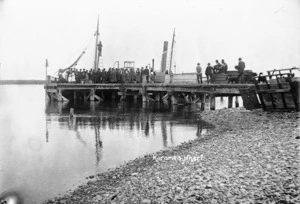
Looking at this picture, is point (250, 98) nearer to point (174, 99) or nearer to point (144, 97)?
point (174, 99)

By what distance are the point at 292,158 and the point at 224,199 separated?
2790mm

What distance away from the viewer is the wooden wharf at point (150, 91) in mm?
25631

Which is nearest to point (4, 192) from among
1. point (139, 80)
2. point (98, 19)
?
point (139, 80)

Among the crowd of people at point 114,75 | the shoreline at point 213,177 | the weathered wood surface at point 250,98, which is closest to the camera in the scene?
the shoreline at point 213,177

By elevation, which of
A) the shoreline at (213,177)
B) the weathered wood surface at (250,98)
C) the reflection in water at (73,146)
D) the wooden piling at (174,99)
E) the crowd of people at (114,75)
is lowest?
the reflection in water at (73,146)

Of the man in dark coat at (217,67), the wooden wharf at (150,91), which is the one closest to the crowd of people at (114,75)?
the wooden wharf at (150,91)

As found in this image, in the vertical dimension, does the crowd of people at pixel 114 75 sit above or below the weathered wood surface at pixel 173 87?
above

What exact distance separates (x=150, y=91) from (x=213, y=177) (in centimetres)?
3011

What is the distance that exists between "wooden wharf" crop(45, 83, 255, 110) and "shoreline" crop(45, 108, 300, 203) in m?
13.1

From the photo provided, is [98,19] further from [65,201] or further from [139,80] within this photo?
[65,201]

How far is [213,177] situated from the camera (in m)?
7.56

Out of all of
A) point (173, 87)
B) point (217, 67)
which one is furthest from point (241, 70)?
point (173, 87)

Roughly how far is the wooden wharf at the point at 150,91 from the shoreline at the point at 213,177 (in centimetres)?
1306

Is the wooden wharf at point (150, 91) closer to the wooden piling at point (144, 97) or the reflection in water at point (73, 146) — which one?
the wooden piling at point (144, 97)
